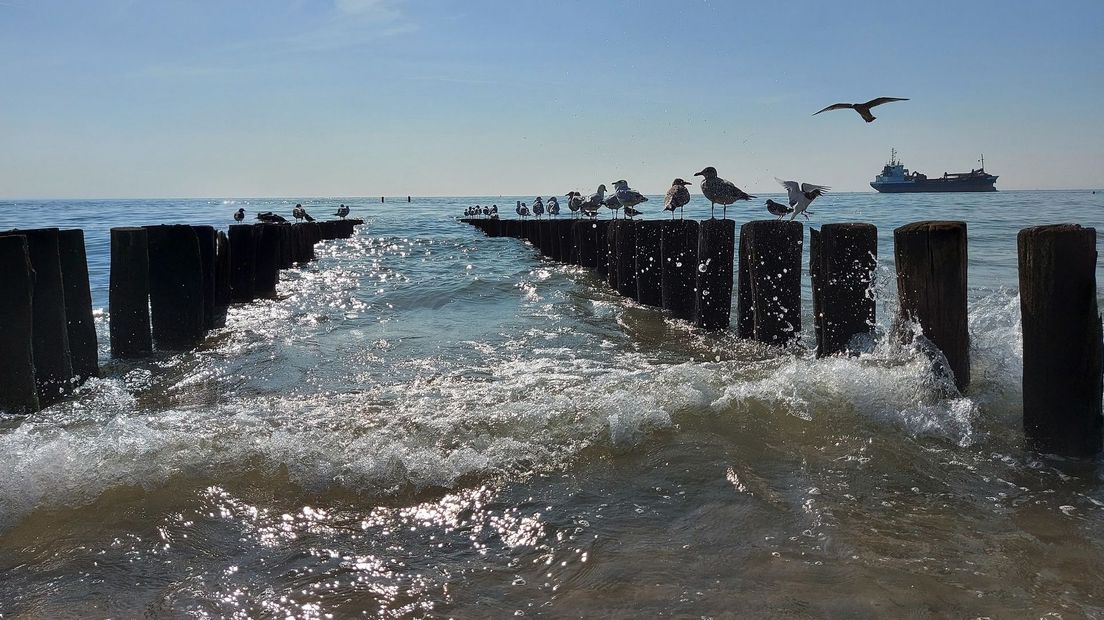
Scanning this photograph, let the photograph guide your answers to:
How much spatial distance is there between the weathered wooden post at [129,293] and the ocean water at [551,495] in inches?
30.2

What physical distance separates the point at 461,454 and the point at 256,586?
1377 millimetres

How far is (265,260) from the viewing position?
12.2 metres

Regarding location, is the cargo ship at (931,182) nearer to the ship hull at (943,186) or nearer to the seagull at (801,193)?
the ship hull at (943,186)

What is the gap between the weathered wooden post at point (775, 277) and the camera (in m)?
6.80

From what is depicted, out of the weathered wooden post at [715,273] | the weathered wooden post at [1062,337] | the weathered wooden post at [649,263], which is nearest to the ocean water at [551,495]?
the weathered wooden post at [1062,337]

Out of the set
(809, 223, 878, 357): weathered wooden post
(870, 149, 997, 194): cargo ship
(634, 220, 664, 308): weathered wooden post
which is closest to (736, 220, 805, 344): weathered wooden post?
(809, 223, 878, 357): weathered wooden post

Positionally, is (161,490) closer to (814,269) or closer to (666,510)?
(666,510)

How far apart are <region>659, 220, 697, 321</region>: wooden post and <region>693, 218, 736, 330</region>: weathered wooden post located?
612 mm

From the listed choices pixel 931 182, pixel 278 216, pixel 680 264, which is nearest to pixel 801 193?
pixel 680 264

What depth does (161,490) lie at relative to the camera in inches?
145

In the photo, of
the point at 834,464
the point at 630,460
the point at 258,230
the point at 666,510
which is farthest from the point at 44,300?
the point at 258,230

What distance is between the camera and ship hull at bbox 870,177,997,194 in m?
94.6

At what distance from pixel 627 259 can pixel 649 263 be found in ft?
3.07

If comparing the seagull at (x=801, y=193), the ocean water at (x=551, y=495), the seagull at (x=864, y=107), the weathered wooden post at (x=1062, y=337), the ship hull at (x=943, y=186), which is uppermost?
the ship hull at (x=943, y=186)
